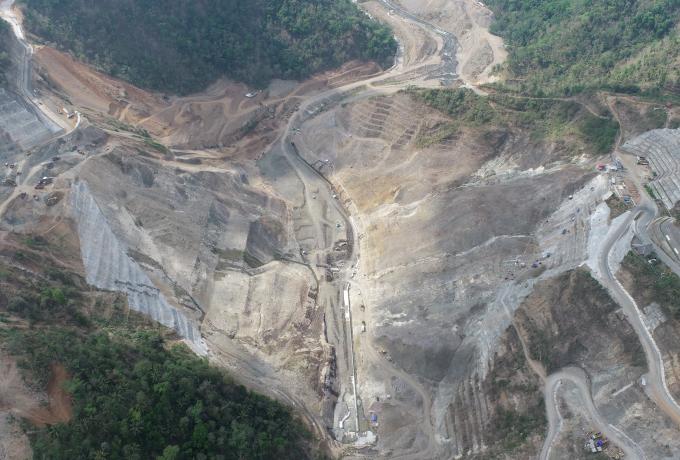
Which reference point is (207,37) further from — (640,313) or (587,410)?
(587,410)

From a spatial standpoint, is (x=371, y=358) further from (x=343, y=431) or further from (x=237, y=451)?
(x=237, y=451)

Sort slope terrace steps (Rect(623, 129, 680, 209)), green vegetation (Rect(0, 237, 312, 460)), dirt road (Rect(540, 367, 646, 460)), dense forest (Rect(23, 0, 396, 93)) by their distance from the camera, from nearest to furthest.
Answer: green vegetation (Rect(0, 237, 312, 460))
dirt road (Rect(540, 367, 646, 460))
slope terrace steps (Rect(623, 129, 680, 209))
dense forest (Rect(23, 0, 396, 93))

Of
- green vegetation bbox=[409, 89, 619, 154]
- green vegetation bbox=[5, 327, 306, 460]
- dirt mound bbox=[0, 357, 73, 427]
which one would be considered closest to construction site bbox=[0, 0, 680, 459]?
green vegetation bbox=[409, 89, 619, 154]

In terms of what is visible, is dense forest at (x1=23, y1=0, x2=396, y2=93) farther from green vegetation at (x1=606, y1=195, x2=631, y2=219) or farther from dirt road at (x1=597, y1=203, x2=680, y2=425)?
dirt road at (x1=597, y1=203, x2=680, y2=425)

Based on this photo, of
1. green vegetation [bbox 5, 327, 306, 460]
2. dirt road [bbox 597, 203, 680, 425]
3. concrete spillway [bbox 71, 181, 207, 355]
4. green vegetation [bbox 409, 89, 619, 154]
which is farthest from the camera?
green vegetation [bbox 409, 89, 619, 154]

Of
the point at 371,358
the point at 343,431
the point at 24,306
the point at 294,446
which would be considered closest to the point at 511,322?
the point at 371,358

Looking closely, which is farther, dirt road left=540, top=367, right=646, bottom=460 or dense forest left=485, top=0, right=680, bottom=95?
dense forest left=485, top=0, right=680, bottom=95
